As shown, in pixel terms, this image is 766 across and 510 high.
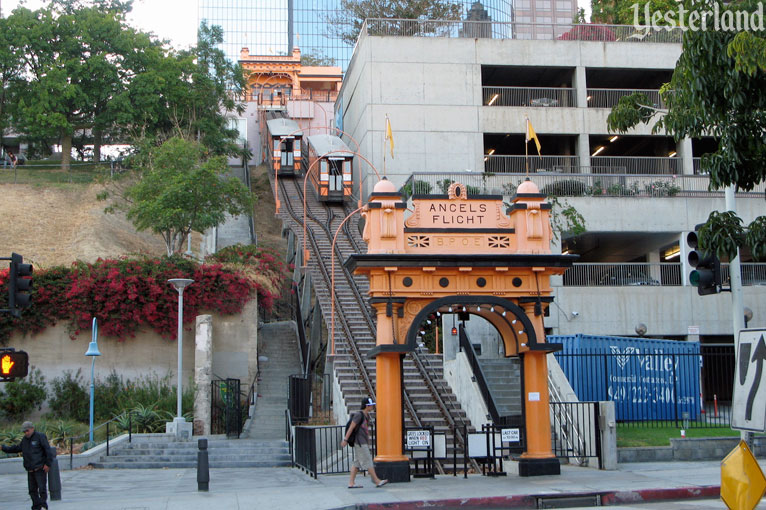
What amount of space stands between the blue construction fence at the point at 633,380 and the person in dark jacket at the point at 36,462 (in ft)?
46.9

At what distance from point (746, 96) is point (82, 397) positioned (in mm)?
20780

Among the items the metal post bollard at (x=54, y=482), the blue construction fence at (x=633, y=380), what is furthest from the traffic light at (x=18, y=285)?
the blue construction fence at (x=633, y=380)

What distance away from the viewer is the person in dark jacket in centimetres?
1263

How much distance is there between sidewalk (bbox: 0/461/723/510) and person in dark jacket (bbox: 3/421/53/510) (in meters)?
1.02

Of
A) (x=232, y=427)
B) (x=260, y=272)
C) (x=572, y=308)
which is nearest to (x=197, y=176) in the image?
(x=260, y=272)

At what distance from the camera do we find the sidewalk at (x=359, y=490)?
1359cm

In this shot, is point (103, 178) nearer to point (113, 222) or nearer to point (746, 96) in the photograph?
point (113, 222)

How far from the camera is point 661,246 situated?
3638cm

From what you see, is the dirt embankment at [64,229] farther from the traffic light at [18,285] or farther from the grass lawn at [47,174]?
the traffic light at [18,285]

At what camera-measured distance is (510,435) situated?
16938 millimetres

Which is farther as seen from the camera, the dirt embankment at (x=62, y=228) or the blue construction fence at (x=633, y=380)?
the dirt embankment at (x=62, y=228)

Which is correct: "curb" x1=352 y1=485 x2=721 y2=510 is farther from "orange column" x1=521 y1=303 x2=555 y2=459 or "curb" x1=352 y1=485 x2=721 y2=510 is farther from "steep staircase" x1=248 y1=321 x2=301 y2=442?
"steep staircase" x1=248 y1=321 x2=301 y2=442

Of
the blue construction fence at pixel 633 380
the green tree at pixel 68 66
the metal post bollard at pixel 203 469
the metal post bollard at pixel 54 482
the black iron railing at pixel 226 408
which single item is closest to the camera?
the metal post bollard at pixel 54 482

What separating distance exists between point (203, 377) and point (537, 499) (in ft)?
42.4
